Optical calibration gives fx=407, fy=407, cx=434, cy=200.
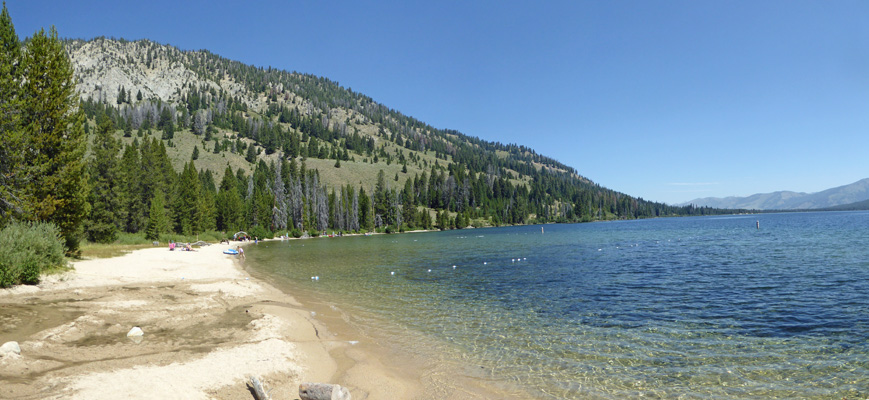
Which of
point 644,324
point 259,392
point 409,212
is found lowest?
point 644,324

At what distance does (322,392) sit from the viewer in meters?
8.14

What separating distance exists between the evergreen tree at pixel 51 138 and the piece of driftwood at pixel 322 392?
2758cm

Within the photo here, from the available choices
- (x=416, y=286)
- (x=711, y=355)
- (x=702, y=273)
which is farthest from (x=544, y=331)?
(x=702, y=273)

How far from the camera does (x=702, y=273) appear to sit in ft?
96.3

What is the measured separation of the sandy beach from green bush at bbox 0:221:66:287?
736mm

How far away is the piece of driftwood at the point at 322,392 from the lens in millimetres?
8039

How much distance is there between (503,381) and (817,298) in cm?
1879

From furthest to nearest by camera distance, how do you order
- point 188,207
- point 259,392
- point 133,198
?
point 188,207 < point 133,198 < point 259,392

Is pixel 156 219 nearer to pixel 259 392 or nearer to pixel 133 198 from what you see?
pixel 133 198

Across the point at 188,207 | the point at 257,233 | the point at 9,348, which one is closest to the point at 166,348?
the point at 9,348

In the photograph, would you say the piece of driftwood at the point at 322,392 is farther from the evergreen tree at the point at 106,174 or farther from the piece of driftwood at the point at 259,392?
the evergreen tree at the point at 106,174

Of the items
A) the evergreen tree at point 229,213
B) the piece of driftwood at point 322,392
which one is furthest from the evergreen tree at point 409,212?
the piece of driftwood at point 322,392

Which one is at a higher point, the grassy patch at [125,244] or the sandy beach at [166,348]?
the grassy patch at [125,244]

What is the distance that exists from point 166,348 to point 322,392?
20.4ft
